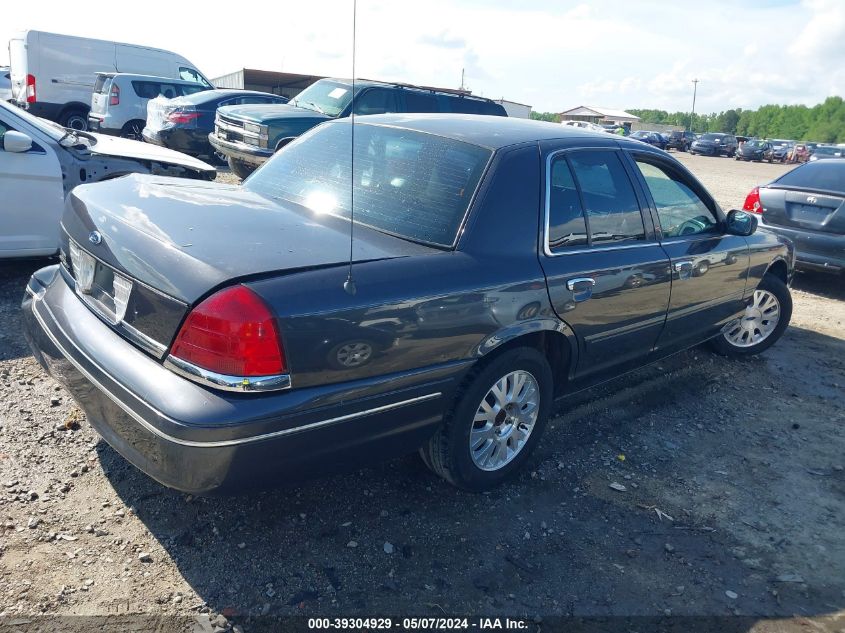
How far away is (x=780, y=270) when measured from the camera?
18.5 ft

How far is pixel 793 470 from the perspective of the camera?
393 cm

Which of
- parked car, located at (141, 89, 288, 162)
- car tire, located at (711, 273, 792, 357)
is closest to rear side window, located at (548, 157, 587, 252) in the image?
car tire, located at (711, 273, 792, 357)

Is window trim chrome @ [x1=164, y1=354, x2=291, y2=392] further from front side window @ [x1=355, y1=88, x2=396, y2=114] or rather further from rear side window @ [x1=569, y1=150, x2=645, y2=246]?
front side window @ [x1=355, y1=88, x2=396, y2=114]

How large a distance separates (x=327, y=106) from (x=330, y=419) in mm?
9717

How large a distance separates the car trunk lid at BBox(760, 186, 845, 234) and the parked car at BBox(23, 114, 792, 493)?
13.7 ft

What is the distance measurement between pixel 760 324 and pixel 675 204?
193 centimetres

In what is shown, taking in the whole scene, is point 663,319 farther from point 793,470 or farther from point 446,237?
point 446,237

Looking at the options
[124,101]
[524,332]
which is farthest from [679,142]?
[524,332]

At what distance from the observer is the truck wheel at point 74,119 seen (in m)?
16.8

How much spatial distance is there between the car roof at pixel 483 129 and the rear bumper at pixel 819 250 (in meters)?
4.62

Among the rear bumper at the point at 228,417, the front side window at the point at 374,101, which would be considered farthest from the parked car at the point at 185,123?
the rear bumper at the point at 228,417

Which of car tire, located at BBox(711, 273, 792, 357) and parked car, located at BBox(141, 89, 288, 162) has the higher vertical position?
parked car, located at BBox(141, 89, 288, 162)

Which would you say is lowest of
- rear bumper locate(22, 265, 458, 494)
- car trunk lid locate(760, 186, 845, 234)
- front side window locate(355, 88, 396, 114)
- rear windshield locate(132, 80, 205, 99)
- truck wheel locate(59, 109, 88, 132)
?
rear bumper locate(22, 265, 458, 494)

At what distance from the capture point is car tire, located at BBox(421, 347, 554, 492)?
10.1 ft
